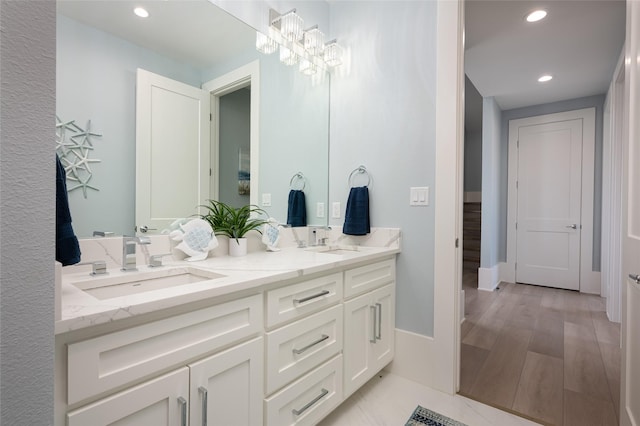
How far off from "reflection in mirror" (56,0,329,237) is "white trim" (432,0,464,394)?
0.88 m

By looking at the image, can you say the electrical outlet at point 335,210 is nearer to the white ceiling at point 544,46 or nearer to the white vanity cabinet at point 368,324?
the white vanity cabinet at point 368,324

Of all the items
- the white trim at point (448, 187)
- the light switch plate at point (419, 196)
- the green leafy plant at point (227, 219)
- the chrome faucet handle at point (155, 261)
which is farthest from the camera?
the light switch plate at point (419, 196)

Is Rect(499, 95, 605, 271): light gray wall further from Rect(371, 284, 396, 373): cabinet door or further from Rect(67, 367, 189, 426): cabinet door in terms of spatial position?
Rect(67, 367, 189, 426): cabinet door

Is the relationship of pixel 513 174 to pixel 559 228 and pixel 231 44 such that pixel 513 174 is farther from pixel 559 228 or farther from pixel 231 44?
pixel 231 44

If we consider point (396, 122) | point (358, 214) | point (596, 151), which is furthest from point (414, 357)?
point (596, 151)

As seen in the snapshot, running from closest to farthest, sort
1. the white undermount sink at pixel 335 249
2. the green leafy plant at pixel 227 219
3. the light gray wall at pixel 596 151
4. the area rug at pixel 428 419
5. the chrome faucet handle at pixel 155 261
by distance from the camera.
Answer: the chrome faucet handle at pixel 155 261 → the area rug at pixel 428 419 → the green leafy plant at pixel 227 219 → the white undermount sink at pixel 335 249 → the light gray wall at pixel 596 151

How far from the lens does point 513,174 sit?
4520 mm

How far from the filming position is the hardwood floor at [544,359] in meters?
1.70

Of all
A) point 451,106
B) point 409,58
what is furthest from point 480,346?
point 409,58

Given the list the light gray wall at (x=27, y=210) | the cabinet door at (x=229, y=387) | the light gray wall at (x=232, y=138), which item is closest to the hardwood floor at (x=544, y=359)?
the cabinet door at (x=229, y=387)

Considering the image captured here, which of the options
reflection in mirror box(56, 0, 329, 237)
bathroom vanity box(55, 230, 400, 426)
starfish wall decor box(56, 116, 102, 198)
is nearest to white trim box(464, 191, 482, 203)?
reflection in mirror box(56, 0, 329, 237)

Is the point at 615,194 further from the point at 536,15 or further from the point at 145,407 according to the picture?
the point at 145,407

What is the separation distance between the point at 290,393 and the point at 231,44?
5.61ft

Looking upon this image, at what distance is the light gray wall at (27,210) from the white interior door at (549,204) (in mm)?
5160
